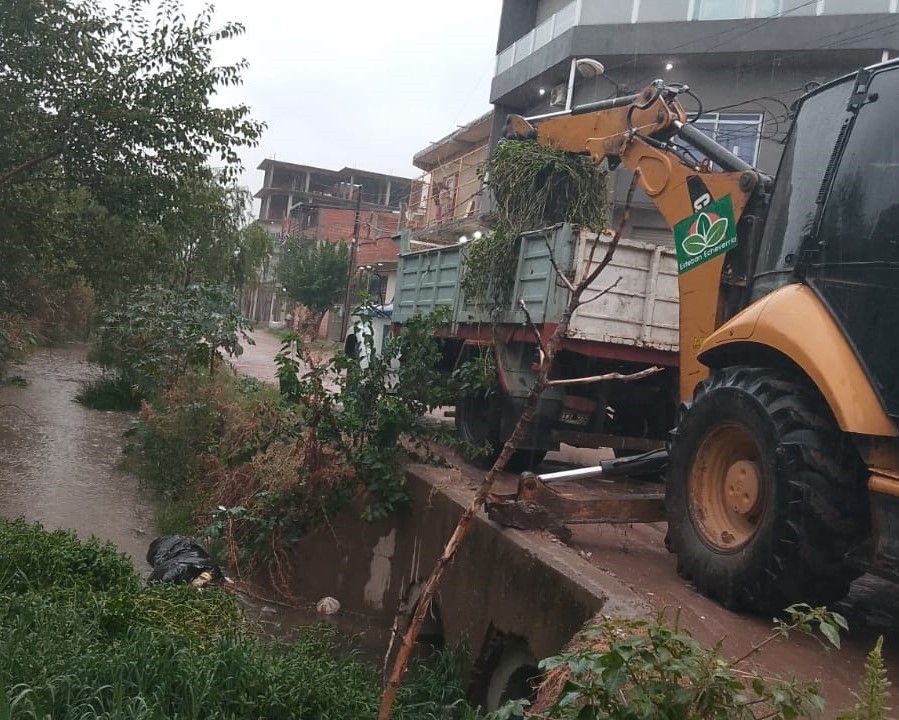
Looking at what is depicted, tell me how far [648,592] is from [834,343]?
1.58m

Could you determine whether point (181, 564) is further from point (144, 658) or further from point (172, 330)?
point (172, 330)

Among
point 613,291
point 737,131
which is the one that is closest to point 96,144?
point 613,291

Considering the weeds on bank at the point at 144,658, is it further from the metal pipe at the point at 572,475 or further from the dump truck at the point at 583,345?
the dump truck at the point at 583,345

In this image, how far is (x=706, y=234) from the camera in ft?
18.1

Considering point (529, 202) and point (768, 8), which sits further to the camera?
point (768, 8)

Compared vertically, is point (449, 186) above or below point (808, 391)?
above

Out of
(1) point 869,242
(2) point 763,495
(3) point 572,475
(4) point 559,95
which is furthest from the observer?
(4) point 559,95

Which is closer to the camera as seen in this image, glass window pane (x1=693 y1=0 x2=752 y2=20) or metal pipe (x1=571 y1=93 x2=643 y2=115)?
metal pipe (x1=571 y1=93 x2=643 y2=115)

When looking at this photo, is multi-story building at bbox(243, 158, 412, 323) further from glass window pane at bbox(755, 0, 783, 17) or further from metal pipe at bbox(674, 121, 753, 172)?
metal pipe at bbox(674, 121, 753, 172)

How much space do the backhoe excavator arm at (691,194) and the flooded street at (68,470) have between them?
191 inches

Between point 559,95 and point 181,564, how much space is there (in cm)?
1446

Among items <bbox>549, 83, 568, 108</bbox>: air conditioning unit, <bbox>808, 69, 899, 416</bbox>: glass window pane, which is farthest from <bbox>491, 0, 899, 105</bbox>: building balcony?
<bbox>808, 69, 899, 416</bbox>: glass window pane

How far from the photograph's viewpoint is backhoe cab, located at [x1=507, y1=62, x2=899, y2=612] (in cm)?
359

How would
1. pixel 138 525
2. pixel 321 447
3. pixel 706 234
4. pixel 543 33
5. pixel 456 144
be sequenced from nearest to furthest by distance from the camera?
1. pixel 706 234
2. pixel 321 447
3. pixel 138 525
4. pixel 543 33
5. pixel 456 144
